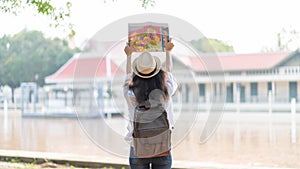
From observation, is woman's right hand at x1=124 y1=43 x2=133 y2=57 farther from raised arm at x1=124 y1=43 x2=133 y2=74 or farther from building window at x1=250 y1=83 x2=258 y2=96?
building window at x1=250 y1=83 x2=258 y2=96

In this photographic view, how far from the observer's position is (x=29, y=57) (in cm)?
1692

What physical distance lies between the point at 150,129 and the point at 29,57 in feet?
53.2

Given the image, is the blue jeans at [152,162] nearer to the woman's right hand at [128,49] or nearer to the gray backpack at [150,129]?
the gray backpack at [150,129]

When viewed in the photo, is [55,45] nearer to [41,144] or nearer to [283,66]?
[283,66]

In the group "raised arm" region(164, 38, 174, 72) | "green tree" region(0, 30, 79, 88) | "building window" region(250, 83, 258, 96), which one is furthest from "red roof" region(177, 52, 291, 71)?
"raised arm" region(164, 38, 174, 72)

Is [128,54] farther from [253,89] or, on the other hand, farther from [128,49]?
[253,89]

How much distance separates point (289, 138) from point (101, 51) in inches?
263

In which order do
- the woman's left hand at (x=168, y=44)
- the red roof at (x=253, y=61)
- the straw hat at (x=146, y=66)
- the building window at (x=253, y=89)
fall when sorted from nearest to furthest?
the straw hat at (x=146, y=66), the woman's left hand at (x=168, y=44), the red roof at (x=253, y=61), the building window at (x=253, y=89)

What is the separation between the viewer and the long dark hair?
4.77 ft

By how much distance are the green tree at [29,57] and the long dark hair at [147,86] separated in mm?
15203

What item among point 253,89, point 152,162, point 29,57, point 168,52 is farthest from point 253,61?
point 152,162

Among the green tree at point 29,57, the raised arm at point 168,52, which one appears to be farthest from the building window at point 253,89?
the raised arm at point 168,52

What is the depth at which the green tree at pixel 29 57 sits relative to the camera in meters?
16.5

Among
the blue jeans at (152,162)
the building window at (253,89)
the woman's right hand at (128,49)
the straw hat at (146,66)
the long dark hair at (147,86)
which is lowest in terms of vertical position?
the building window at (253,89)
